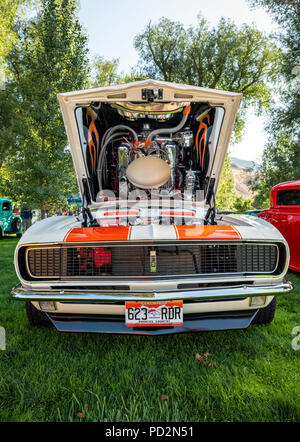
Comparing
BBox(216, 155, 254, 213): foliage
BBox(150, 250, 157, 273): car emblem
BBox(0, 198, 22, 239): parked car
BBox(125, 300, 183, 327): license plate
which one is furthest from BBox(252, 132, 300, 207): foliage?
BBox(0, 198, 22, 239): parked car

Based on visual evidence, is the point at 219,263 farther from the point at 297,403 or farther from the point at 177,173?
the point at 177,173

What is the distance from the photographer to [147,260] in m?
1.85

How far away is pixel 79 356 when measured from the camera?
1.82 metres

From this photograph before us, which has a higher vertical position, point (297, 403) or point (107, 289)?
point (107, 289)

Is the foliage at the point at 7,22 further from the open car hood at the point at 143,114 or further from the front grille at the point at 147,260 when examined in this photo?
the front grille at the point at 147,260

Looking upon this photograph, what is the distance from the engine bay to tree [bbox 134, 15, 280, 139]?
12848 millimetres

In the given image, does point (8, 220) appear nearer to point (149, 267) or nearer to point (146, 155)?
point (146, 155)

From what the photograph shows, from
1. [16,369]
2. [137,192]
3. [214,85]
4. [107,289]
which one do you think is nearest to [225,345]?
[107,289]

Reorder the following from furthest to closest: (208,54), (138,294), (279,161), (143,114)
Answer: (208,54) < (279,161) < (143,114) < (138,294)

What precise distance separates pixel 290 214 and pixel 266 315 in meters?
2.32

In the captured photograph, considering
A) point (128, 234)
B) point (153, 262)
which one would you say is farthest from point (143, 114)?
point (153, 262)

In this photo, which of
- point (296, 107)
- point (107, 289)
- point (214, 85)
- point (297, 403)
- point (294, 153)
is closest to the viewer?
point (297, 403)

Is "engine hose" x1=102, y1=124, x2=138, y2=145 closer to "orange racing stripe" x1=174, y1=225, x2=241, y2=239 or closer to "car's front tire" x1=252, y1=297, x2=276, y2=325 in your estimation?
"orange racing stripe" x1=174, y1=225, x2=241, y2=239

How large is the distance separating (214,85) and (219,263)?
1508 cm
